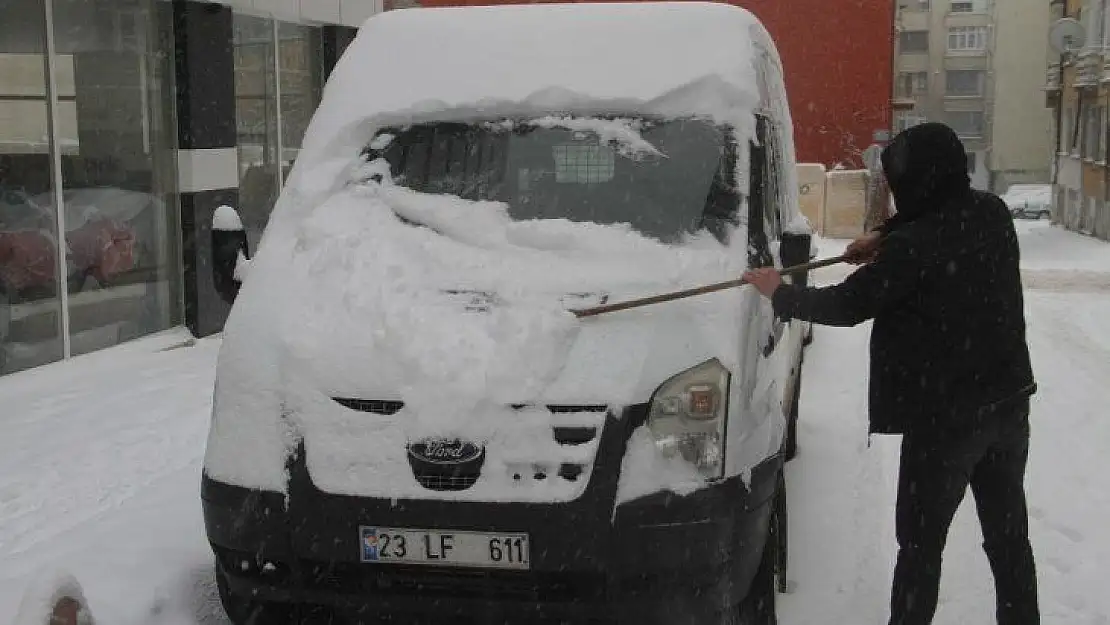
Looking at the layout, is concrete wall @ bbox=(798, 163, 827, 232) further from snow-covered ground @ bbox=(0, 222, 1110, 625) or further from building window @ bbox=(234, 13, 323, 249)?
snow-covered ground @ bbox=(0, 222, 1110, 625)

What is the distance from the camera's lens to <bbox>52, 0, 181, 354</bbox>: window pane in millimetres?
10180

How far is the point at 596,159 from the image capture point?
16.0 ft

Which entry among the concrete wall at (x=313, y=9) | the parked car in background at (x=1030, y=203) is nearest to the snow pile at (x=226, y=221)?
the concrete wall at (x=313, y=9)

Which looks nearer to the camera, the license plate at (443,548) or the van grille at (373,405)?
the license plate at (443,548)

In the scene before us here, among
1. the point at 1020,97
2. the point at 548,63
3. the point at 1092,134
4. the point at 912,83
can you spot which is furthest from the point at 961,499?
the point at 912,83

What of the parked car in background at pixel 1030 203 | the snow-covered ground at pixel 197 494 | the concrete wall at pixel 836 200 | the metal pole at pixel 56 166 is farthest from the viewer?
the parked car in background at pixel 1030 203

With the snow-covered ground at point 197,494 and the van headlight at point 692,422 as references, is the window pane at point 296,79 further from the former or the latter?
the van headlight at point 692,422

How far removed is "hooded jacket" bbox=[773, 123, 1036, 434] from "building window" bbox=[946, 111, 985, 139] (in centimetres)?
8235

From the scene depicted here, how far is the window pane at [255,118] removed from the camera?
12.4 metres

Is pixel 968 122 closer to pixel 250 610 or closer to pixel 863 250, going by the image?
pixel 863 250

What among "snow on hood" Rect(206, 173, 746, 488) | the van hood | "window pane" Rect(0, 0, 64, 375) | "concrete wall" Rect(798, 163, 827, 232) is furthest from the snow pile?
"concrete wall" Rect(798, 163, 827, 232)

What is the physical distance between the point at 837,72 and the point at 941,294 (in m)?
25.8

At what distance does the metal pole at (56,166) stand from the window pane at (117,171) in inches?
3.2

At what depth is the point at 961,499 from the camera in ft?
13.6
